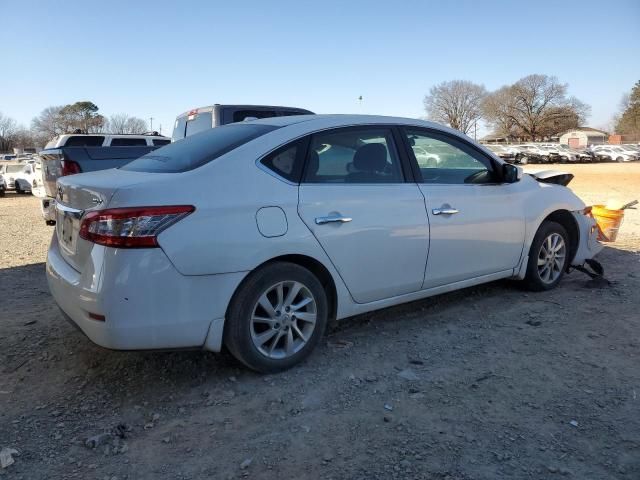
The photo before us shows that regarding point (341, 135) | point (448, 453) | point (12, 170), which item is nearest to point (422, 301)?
point (341, 135)

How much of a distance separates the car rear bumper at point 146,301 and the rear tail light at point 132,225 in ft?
0.15

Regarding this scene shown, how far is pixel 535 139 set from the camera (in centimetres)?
9656

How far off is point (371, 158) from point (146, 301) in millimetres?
1861

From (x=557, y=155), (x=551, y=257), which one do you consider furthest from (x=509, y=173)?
(x=557, y=155)

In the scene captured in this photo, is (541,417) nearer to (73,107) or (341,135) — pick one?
(341,135)

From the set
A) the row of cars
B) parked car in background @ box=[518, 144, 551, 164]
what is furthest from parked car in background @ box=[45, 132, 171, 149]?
parked car in background @ box=[518, 144, 551, 164]

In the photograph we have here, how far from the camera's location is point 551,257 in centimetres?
505

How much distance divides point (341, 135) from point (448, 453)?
2158 millimetres

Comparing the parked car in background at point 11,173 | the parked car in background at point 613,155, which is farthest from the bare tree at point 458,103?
the parked car in background at point 11,173

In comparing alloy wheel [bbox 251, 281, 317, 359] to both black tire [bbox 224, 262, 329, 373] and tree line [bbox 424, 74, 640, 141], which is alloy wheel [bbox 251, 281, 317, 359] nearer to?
black tire [bbox 224, 262, 329, 373]

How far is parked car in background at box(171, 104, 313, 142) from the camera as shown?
8.55 metres

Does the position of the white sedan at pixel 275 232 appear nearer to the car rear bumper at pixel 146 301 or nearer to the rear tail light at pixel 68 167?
the car rear bumper at pixel 146 301

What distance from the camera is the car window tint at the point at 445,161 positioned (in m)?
4.11

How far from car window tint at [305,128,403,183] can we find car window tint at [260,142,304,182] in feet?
0.25
